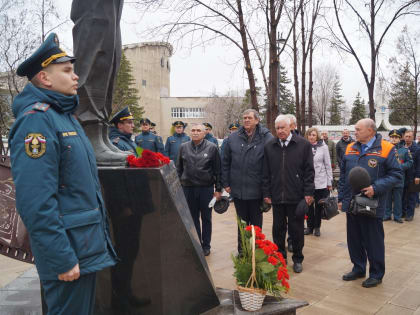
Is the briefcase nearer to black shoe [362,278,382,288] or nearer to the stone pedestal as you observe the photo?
black shoe [362,278,382,288]

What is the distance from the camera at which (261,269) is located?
9.84 ft

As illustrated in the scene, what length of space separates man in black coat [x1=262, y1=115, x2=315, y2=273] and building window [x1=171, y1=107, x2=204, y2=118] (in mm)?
58449

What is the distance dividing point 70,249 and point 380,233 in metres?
3.61

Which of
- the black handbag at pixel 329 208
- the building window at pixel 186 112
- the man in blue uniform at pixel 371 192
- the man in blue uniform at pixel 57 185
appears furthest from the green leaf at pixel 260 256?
the building window at pixel 186 112

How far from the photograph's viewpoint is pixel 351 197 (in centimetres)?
427

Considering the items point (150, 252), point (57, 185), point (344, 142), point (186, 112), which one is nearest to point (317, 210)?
point (344, 142)

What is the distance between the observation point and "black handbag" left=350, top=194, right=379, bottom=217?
13.0ft

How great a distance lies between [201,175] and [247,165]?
0.78 metres

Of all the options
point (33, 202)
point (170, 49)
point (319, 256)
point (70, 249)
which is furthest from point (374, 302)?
point (170, 49)

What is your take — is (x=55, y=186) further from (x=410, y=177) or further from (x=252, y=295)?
(x=410, y=177)

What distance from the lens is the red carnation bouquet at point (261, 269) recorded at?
2.98 m

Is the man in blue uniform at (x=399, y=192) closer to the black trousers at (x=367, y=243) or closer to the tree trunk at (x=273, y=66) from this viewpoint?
the tree trunk at (x=273, y=66)

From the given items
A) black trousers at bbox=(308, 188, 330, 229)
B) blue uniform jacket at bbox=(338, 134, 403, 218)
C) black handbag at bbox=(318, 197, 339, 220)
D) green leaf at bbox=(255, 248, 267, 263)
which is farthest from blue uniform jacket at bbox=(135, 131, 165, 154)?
green leaf at bbox=(255, 248, 267, 263)

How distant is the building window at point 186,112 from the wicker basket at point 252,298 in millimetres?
60263
